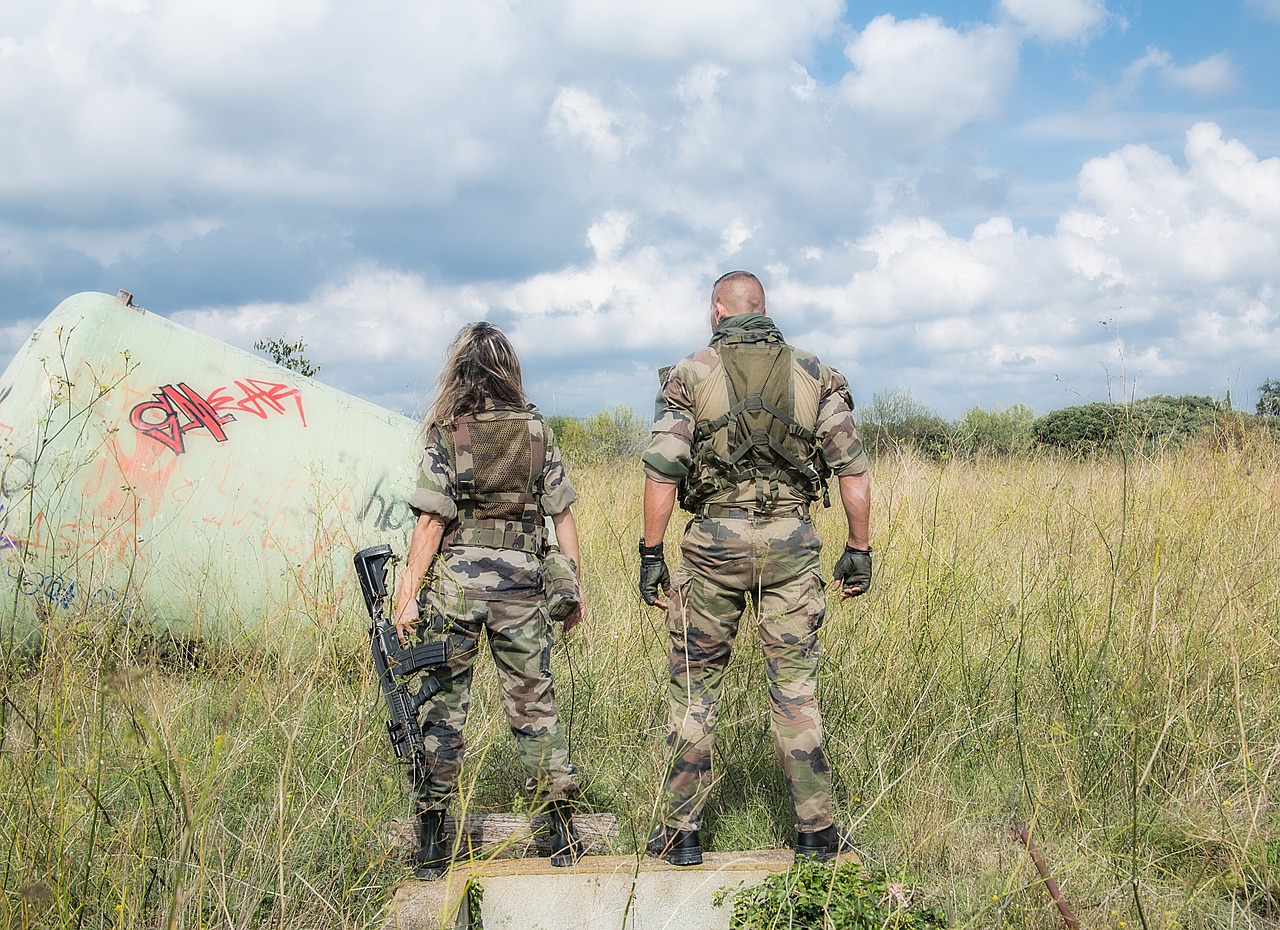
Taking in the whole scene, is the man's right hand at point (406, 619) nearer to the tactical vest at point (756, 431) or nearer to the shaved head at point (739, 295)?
the tactical vest at point (756, 431)

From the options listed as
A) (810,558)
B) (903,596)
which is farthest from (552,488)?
(903,596)

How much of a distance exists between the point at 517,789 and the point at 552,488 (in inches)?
57.3

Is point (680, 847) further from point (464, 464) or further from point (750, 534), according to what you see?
point (464, 464)

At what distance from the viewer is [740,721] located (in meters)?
4.08

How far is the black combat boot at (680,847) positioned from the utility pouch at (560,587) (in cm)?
85

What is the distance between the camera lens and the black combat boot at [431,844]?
3334 millimetres

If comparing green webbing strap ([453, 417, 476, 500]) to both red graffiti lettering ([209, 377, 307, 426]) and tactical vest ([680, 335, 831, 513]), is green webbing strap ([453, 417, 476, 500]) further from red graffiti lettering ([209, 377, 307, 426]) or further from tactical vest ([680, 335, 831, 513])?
red graffiti lettering ([209, 377, 307, 426])

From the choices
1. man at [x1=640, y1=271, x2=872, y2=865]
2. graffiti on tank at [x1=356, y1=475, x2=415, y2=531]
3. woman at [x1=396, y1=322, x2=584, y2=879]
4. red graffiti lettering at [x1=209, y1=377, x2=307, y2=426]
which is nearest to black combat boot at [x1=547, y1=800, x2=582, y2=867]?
woman at [x1=396, y1=322, x2=584, y2=879]

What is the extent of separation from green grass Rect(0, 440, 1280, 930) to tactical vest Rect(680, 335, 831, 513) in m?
1.02

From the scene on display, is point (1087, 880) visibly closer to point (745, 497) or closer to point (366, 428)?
point (745, 497)

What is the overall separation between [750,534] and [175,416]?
369 cm

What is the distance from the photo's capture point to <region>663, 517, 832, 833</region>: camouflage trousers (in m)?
3.39

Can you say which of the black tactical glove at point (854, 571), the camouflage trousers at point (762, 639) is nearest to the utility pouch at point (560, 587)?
the camouflage trousers at point (762, 639)

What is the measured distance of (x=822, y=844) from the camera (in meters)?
3.39
